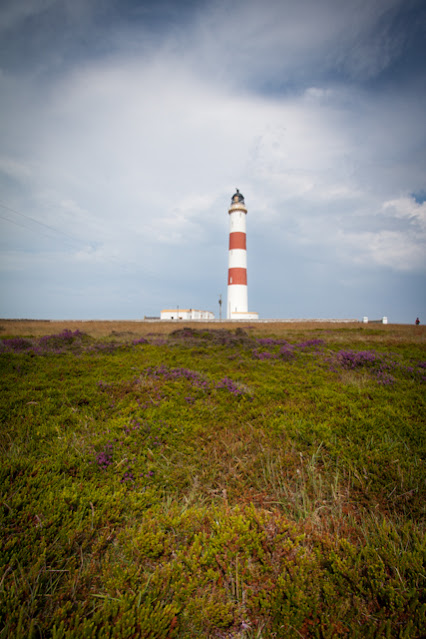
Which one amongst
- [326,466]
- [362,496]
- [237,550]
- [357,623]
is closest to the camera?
[357,623]

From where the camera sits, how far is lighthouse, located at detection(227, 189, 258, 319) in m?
47.6

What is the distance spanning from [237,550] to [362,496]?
7.93 feet

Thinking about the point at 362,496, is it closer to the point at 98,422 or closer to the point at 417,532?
the point at 417,532

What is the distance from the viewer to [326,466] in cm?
529

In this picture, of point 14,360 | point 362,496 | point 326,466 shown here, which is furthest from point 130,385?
point 362,496

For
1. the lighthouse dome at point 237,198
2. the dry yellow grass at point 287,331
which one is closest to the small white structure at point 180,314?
the lighthouse dome at point 237,198

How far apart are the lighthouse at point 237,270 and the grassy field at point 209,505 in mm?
38973

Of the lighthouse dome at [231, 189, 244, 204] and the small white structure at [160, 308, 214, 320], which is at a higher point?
the lighthouse dome at [231, 189, 244, 204]

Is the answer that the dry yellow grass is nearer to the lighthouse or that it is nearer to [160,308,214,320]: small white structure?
the lighthouse

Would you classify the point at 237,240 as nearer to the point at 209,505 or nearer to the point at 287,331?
the point at 287,331

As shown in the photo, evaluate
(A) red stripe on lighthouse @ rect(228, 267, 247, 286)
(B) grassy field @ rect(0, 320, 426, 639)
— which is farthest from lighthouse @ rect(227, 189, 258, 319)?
(B) grassy field @ rect(0, 320, 426, 639)

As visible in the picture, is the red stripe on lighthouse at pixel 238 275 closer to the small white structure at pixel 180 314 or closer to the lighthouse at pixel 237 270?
the lighthouse at pixel 237 270

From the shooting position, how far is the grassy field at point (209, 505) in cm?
269

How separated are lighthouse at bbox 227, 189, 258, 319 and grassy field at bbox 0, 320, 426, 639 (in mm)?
38973
